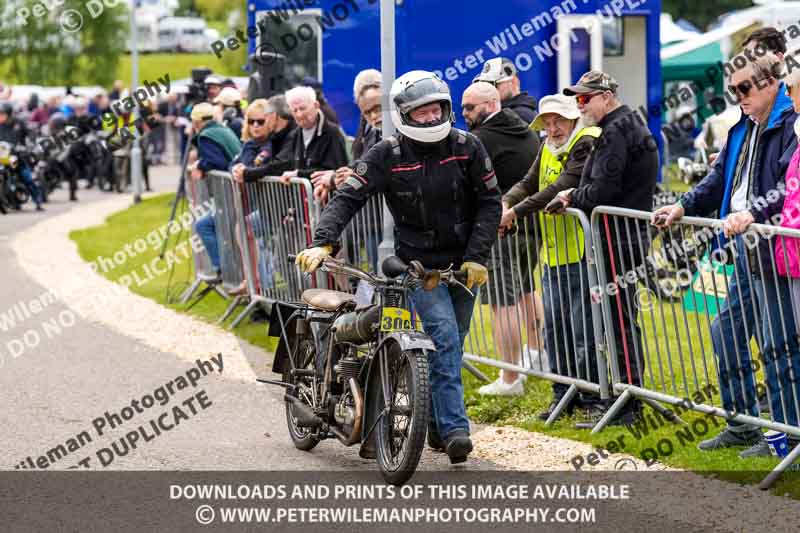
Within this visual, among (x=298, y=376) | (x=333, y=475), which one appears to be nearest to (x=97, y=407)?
(x=298, y=376)

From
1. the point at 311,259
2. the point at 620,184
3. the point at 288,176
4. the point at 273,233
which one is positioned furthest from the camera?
the point at 273,233

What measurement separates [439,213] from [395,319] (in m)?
0.68

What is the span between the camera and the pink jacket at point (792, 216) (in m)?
6.69

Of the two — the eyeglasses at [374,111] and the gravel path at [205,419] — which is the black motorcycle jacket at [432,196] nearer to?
the gravel path at [205,419]

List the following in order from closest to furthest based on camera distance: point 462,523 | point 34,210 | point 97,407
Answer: point 462,523, point 97,407, point 34,210

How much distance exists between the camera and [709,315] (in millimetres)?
7641

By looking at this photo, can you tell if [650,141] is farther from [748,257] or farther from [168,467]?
[168,467]

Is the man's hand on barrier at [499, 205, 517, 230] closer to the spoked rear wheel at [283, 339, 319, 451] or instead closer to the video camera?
the spoked rear wheel at [283, 339, 319, 451]

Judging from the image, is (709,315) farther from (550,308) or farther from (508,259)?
(508,259)

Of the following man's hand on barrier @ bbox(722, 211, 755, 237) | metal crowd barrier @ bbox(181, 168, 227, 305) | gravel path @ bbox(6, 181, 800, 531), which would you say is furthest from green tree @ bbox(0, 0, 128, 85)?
man's hand on barrier @ bbox(722, 211, 755, 237)

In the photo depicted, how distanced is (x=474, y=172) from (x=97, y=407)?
10.6 ft

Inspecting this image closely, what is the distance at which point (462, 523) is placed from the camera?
6250 millimetres

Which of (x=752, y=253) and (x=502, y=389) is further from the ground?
(x=752, y=253)

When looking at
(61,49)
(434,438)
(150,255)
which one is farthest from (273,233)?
(61,49)
